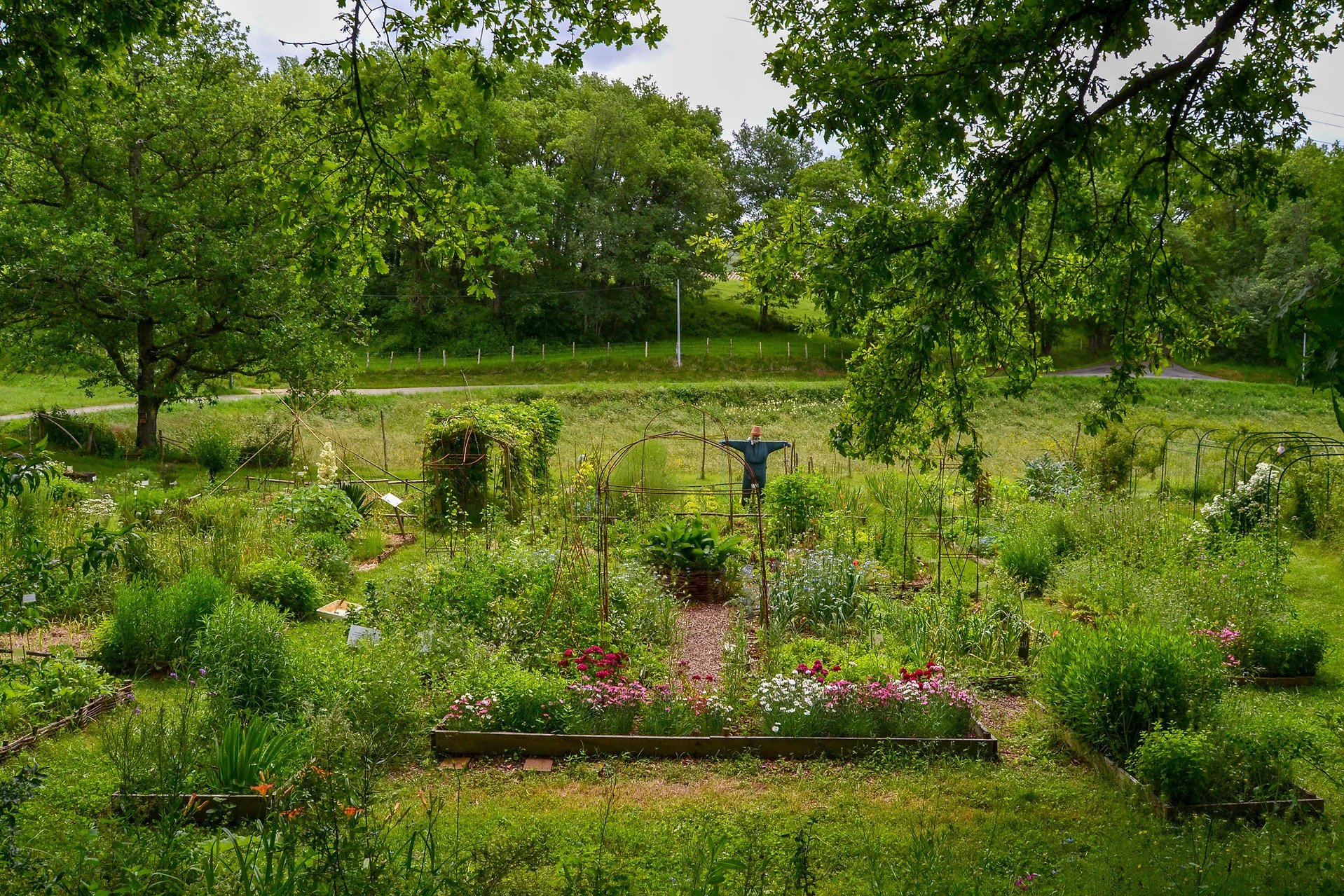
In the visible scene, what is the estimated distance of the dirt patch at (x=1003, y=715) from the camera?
5.93 metres

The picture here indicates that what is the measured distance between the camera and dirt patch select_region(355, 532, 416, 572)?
1057cm

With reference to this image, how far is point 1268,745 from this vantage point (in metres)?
4.97

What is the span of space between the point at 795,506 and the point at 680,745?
18.8 feet

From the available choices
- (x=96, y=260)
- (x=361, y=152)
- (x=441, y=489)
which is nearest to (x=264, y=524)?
(x=441, y=489)

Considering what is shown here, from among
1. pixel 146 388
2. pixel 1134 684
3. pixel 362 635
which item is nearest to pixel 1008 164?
pixel 1134 684

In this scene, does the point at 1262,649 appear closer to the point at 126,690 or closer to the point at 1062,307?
the point at 1062,307

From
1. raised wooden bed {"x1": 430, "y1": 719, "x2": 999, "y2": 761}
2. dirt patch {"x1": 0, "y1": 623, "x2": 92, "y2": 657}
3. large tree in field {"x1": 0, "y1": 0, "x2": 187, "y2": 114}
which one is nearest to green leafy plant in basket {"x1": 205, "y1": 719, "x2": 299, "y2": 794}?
raised wooden bed {"x1": 430, "y1": 719, "x2": 999, "y2": 761}

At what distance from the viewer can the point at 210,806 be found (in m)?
4.43

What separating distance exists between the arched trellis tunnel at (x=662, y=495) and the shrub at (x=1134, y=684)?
2.56 m

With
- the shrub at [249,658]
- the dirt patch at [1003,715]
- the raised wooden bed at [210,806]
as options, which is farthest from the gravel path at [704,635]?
the raised wooden bed at [210,806]

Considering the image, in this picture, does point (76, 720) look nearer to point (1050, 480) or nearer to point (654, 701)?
point (654, 701)

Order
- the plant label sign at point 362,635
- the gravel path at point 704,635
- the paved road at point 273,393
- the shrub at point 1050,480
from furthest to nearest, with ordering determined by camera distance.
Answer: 1. the paved road at point 273,393
2. the shrub at point 1050,480
3. the gravel path at point 704,635
4. the plant label sign at point 362,635

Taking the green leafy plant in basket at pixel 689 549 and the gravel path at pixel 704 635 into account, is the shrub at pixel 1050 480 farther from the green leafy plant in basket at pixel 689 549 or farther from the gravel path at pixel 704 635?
the gravel path at pixel 704 635

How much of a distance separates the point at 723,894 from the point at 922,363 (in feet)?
10.4
